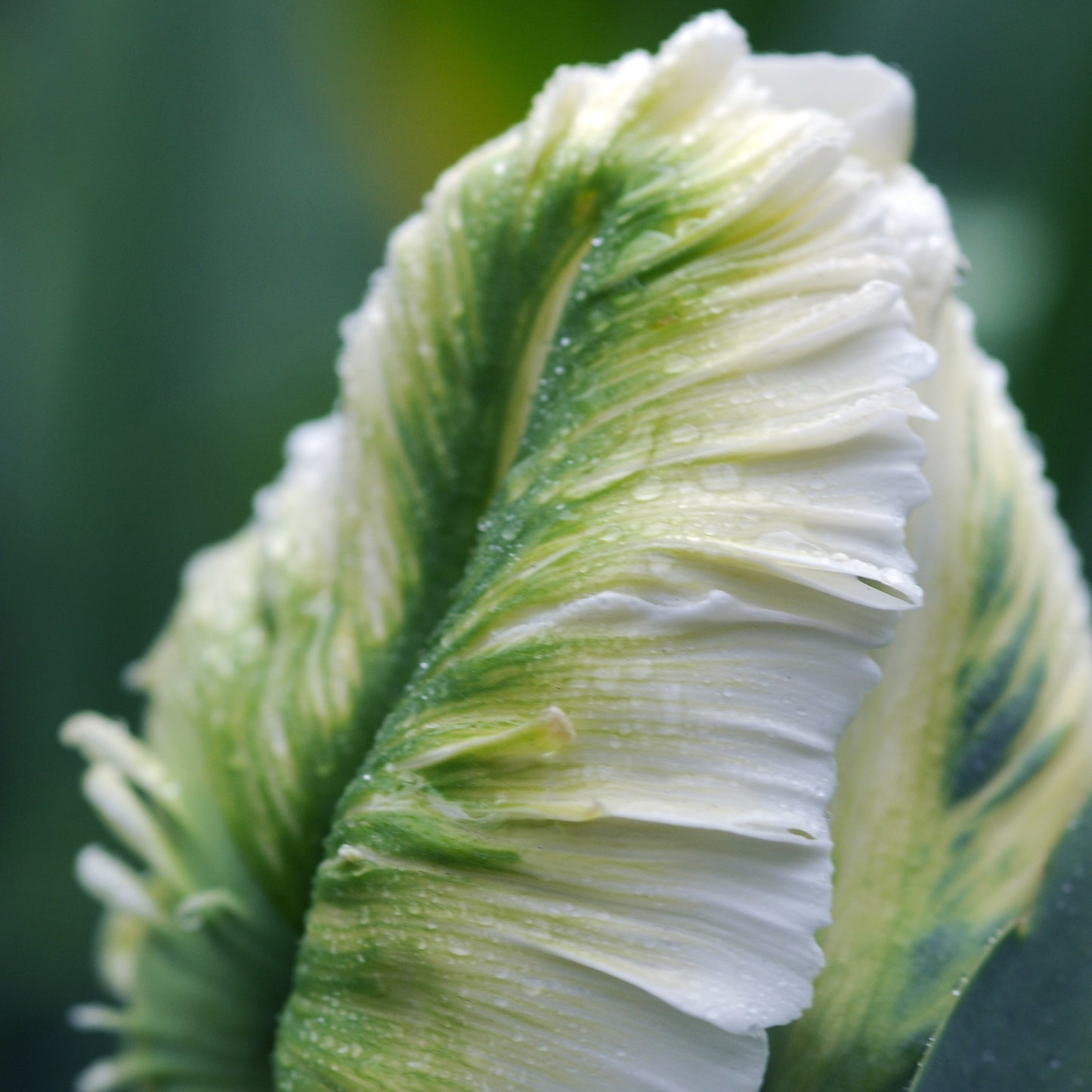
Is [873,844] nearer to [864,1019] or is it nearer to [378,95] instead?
[864,1019]

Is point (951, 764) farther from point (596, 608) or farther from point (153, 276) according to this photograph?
point (153, 276)

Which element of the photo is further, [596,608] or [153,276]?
[153,276]

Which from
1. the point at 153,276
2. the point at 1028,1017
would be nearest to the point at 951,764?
the point at 1028,1017

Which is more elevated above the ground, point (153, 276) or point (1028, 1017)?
point (153, 276)

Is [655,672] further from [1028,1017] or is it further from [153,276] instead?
[153,276]

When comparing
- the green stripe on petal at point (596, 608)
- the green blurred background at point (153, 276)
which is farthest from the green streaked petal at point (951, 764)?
the green blurred background at point (153, 276)

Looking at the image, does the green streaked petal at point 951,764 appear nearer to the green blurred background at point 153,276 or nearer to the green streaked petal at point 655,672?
the green streaked petal at point 655,672

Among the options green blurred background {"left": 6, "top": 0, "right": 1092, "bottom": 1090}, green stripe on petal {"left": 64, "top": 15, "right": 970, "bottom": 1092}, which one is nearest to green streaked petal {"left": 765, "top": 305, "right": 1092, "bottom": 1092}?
green stripe on petal {"left": 64, "top": 15, "right": 970, "bottom": 1092}

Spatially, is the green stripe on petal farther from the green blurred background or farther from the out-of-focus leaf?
the green blurred background
